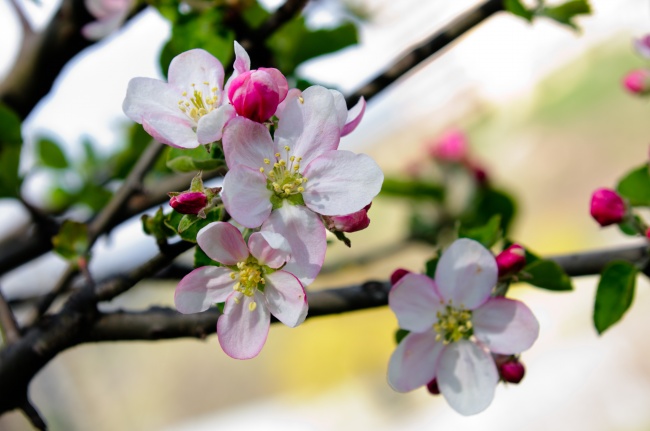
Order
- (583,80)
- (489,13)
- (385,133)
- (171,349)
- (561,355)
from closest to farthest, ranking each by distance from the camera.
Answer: (489,13) < (561,355) < (171,349) < (583,80) < (385,133)

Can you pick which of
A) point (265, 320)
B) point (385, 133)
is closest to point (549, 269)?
point (265, 320)

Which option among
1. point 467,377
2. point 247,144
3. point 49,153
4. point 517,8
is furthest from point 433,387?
point 49,153

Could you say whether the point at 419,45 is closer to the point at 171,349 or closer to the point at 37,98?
the point at 37,98

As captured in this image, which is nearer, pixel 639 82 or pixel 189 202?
pixel 189 202

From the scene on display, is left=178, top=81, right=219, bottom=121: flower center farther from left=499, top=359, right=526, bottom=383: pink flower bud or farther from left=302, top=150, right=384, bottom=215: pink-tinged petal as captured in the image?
left=499, top=359, right=526, bottom=383: pink flower bud

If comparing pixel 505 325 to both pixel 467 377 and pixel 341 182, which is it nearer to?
pixel 467 377

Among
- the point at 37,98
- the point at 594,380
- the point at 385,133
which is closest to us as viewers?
the point at 37,98

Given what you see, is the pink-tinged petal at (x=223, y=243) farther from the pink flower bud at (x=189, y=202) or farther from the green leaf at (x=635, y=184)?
the green leaf at (x=635, y=184)

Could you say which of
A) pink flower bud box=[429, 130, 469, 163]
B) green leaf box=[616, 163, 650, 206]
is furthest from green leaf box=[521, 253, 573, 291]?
pink flower bud box=[429, 130, 469, 163]
